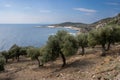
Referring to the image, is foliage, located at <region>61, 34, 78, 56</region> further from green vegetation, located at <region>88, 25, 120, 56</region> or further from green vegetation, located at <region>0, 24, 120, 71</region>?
green vegetation, located at <region>88, 25, 120, 56</region>

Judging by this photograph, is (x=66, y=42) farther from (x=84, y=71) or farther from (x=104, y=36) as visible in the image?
(x=84, y=71)

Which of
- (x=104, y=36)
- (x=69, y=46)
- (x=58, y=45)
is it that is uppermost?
(x=104, y=36)

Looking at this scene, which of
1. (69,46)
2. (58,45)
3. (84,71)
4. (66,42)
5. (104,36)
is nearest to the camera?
(84,71)

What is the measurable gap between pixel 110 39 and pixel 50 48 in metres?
13.6

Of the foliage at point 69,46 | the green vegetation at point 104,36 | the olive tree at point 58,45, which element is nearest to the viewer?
the foliage at point 69,46

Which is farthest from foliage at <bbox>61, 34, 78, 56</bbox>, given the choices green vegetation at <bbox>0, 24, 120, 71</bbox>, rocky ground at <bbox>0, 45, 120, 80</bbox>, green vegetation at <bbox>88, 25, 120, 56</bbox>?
green vegetation at <bbox>88, 25, 120, 56</bbox>

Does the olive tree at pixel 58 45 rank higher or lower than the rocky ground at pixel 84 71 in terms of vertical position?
higher

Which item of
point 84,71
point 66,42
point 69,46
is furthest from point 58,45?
point 84,71

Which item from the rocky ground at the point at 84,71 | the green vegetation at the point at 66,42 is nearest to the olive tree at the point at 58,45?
the green vegetation at the point at 66,42

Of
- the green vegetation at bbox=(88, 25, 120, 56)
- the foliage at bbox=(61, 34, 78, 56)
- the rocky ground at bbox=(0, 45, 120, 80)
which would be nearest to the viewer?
the rocky ground at bbox=(0, 45, 120, 80)

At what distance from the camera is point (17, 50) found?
2911 inches

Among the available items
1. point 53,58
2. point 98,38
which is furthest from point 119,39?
point 53,58

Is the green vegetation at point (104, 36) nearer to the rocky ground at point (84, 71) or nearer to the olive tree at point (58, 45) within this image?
the rocky ground at point (84, 71)

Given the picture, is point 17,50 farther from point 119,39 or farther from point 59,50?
point 119,39
